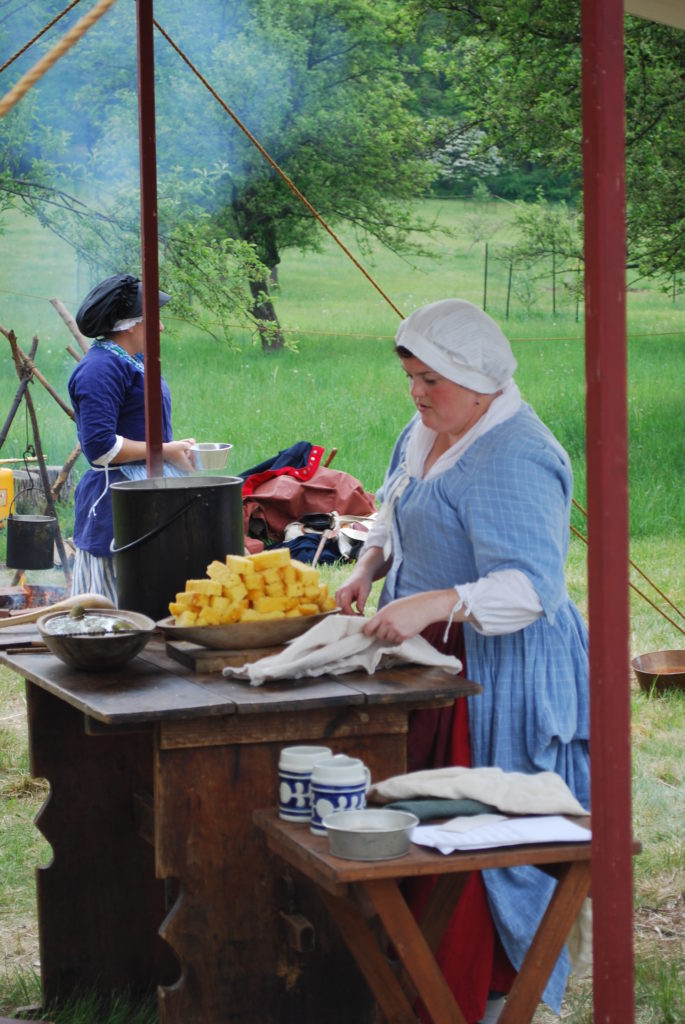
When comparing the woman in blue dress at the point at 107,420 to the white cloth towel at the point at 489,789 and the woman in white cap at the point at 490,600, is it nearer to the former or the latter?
the woman in white cap at the point at 490,600

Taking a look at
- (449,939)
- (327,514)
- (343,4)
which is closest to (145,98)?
(449,939)

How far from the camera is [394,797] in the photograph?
229 centimetres

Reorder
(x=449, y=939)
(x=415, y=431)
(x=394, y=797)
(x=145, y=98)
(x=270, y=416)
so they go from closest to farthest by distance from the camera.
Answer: (x=394, y=797)
(x=449, y=939)
(x=415, y=431)
(x=145, y=98)
(x=270, y=416)

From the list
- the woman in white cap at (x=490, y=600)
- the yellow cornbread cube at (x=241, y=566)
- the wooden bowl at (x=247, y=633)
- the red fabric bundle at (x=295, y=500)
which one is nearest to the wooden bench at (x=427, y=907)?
the woman in white cap at (x=490, y=600)

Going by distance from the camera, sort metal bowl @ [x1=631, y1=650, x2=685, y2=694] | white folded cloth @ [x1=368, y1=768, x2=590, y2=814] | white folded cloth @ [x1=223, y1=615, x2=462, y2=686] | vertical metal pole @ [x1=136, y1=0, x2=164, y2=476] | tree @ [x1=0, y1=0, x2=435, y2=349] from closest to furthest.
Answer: white folded cloth @ [x1=368, y1=768, x2=590, y2=814], white folded cloth @ [x1=223, y1=615, x2=462, y2=686], vertical metal pole @ [x1=136, y1=0, x2=164, y2=476], metal bowl @ [x1=631, y1=650, x2=685, y2=694], tree @ [x1=0, y1=0, x2=435, y2=349]

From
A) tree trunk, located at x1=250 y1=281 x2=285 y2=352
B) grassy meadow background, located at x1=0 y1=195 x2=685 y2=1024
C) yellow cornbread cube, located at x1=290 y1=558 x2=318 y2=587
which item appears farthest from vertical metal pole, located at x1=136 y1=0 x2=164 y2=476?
tree trunk, located at x1=250 y1=281 x2=285 y2=352

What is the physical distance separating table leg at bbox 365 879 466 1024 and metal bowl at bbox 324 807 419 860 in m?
0.05

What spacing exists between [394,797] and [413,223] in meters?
18.3

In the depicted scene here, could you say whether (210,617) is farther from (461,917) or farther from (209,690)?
(461,917)

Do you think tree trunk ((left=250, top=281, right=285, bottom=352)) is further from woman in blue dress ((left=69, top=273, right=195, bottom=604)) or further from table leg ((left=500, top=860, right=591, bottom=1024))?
table leg ((left=500, top=860, right=591, bottom=1024))

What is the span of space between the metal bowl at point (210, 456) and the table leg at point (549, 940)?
103 inches

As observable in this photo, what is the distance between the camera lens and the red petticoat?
2.61 metres

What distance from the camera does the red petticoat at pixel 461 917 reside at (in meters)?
2.61

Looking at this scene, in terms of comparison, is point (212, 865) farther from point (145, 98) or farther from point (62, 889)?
point (145, 98)
